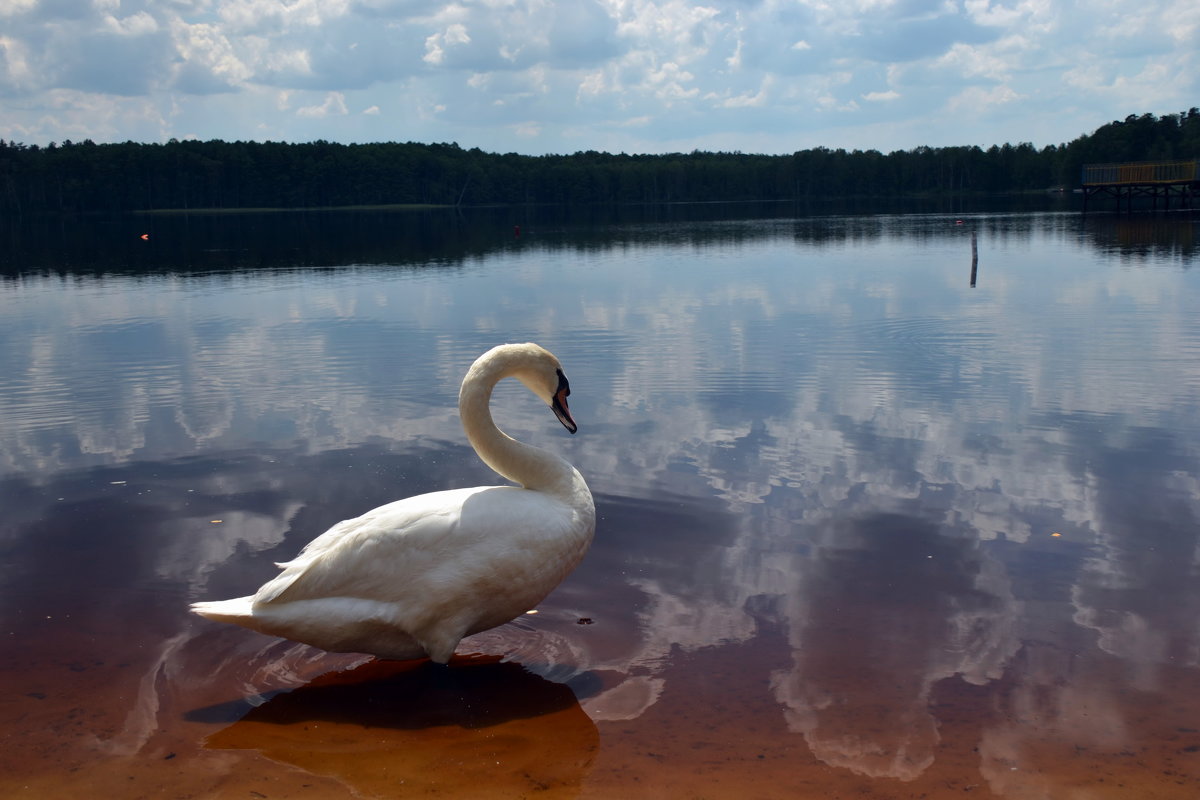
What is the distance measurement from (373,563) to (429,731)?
1014 millimetres

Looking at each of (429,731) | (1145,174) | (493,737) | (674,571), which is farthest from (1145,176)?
(429,731)

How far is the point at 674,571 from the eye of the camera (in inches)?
341

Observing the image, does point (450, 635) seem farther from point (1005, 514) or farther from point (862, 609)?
point (1005, 514)

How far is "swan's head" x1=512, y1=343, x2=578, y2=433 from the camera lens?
7.07 metres

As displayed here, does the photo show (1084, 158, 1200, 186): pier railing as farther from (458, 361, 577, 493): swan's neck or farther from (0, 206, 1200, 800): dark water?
(458, 361, 577, 493): swan's neck

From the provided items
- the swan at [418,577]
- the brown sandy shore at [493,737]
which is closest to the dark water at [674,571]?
the brown sandy shore at [493,737]

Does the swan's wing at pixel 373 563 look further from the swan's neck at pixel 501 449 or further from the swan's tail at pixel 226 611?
the swan's neck at pixel 501 449

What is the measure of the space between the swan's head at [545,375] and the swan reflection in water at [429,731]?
1701 millimetres

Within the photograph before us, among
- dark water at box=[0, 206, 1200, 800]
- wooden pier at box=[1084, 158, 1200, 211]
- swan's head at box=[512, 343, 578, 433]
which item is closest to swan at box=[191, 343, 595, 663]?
dark water at box=[0, 206, 1200, 800]

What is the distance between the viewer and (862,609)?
7.84 m

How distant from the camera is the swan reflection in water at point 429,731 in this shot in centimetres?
570

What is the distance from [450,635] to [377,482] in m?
5.00

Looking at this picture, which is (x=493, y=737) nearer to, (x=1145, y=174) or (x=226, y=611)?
(x=226, y=611)

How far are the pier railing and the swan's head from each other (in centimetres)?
7801
